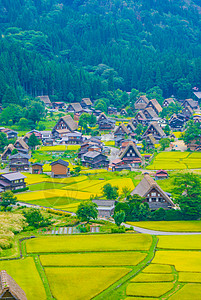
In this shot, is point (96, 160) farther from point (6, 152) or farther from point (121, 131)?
point (121, 131)

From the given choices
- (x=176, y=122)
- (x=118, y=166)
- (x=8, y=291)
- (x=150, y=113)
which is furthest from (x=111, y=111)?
(x=8, y=291)

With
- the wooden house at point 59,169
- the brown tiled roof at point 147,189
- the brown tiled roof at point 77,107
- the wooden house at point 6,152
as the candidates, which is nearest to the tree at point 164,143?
the wooden house at point 59,169

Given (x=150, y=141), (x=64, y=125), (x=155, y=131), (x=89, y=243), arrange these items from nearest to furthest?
(x=89, y=243)
(x=150, y=141)
(x=155, y=131)
(x=64, y=125)

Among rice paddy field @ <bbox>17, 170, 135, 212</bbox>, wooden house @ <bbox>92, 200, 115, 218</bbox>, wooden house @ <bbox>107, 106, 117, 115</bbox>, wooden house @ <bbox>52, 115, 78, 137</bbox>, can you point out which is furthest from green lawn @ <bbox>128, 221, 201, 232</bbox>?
wooden house @ <bbox>107, 106, 117, 115</bbox>

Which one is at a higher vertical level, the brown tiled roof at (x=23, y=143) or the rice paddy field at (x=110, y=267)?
the brown tiled roof at (x=23, y=143)

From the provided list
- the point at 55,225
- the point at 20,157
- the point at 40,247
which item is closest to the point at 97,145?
the point at 20,157

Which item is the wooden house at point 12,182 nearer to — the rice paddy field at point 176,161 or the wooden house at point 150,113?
the rice paddy field at point 176,161
